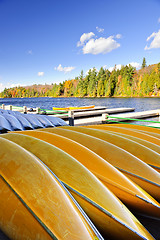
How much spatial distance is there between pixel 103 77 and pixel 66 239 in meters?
97.5

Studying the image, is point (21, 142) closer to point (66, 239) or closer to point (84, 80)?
point (66, 239)

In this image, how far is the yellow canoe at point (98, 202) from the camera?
37.3 inches

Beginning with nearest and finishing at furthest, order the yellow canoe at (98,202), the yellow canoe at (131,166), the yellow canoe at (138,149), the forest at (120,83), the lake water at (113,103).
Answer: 1. the yellow canoe at (98,202)
2. the yellow canoe at (131,166)
3. the yellow canoe at (138,149)
4. the lake water at (113,103)
5. the forest at (120,83)

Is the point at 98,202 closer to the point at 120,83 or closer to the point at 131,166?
the point at 131,166

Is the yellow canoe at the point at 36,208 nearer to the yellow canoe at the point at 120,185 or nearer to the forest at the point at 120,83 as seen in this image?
the yellow canoe at the point at 120,185

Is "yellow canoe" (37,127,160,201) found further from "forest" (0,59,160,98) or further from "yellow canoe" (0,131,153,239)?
"forest" (0,59,160,98)

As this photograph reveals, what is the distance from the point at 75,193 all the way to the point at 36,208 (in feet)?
1.00

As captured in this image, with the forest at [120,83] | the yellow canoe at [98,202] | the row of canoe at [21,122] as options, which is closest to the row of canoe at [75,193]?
the yellow canoe at [98,202]

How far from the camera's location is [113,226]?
958 mm

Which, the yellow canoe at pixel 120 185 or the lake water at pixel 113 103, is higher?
the lake water at pixel 113 103

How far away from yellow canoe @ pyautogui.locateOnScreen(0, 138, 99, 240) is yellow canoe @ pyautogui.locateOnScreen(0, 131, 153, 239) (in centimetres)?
13

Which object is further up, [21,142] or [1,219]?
[21,142]

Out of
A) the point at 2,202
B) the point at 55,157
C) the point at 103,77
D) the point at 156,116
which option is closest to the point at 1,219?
the point at 2,202

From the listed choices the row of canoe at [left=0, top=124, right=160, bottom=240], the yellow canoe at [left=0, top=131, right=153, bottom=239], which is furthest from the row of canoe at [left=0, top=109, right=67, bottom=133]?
the yellow canoe at [left=0, top=131, right=153, bottom=239]
